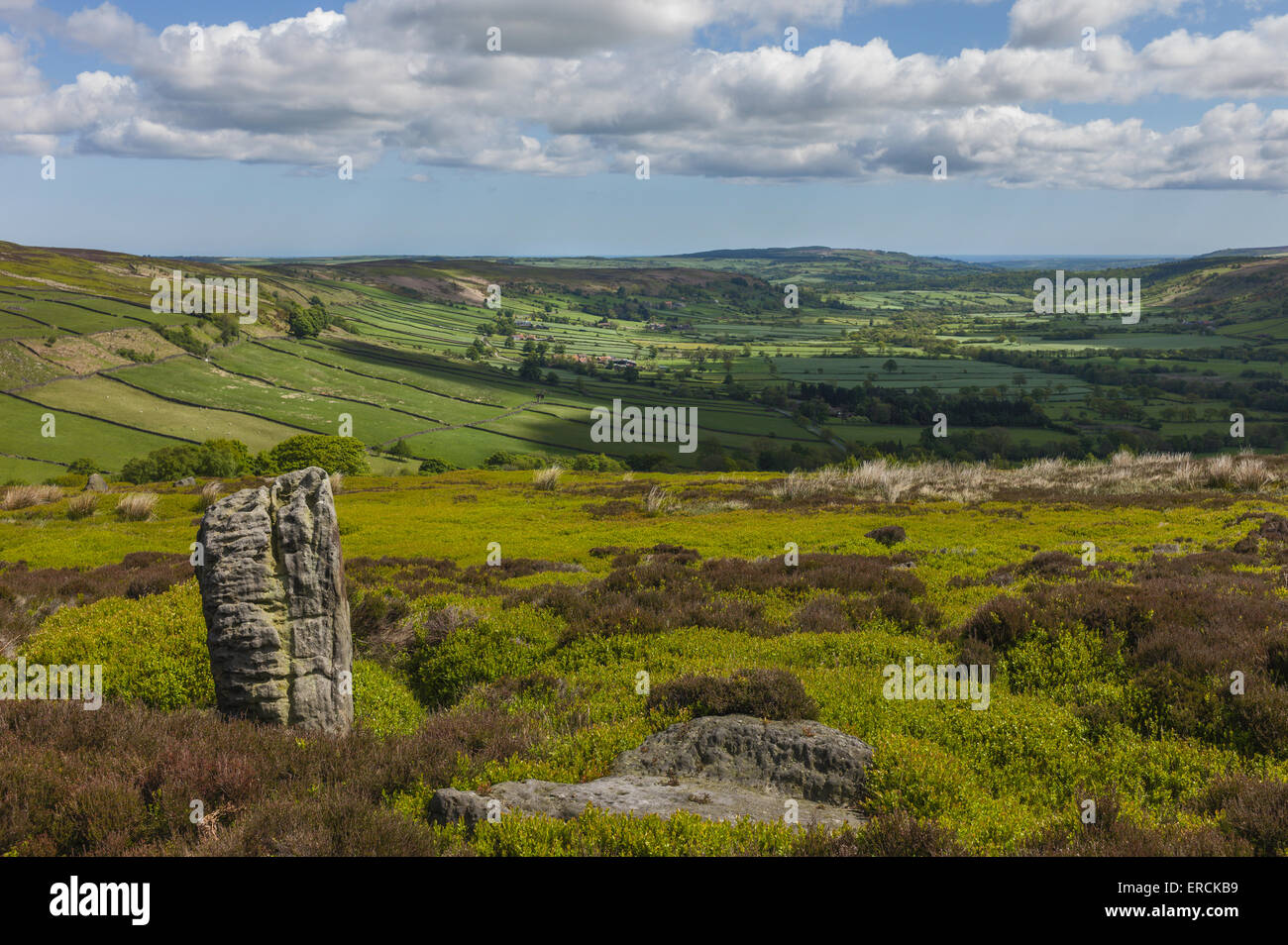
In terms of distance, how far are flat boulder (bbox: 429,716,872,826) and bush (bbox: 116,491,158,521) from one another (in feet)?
117

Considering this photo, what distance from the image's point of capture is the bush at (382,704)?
10.8 m

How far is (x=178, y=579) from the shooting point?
17.4m

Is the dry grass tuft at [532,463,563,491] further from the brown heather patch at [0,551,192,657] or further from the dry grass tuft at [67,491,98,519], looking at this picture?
the brown heather patch at [0,551,192,657]

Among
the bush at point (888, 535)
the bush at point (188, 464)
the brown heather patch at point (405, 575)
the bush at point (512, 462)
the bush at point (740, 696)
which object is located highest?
the bush at point (740, 696)

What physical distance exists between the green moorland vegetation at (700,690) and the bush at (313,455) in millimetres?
47650

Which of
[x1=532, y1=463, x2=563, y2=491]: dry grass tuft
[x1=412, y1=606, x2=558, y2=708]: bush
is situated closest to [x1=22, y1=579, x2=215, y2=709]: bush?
[x1=412, y1=606, x2=558, y2=708]: bush

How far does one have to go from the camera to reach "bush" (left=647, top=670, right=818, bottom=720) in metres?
9.80

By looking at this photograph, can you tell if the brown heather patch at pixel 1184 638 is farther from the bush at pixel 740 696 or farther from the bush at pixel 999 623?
the bush at pixel 740 696

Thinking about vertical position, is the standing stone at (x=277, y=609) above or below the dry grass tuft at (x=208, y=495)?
above

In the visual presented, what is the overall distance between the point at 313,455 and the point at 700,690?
70878 millimetres

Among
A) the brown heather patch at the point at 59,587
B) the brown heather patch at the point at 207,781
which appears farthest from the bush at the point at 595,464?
the brown heather patch at the point at 207,781
